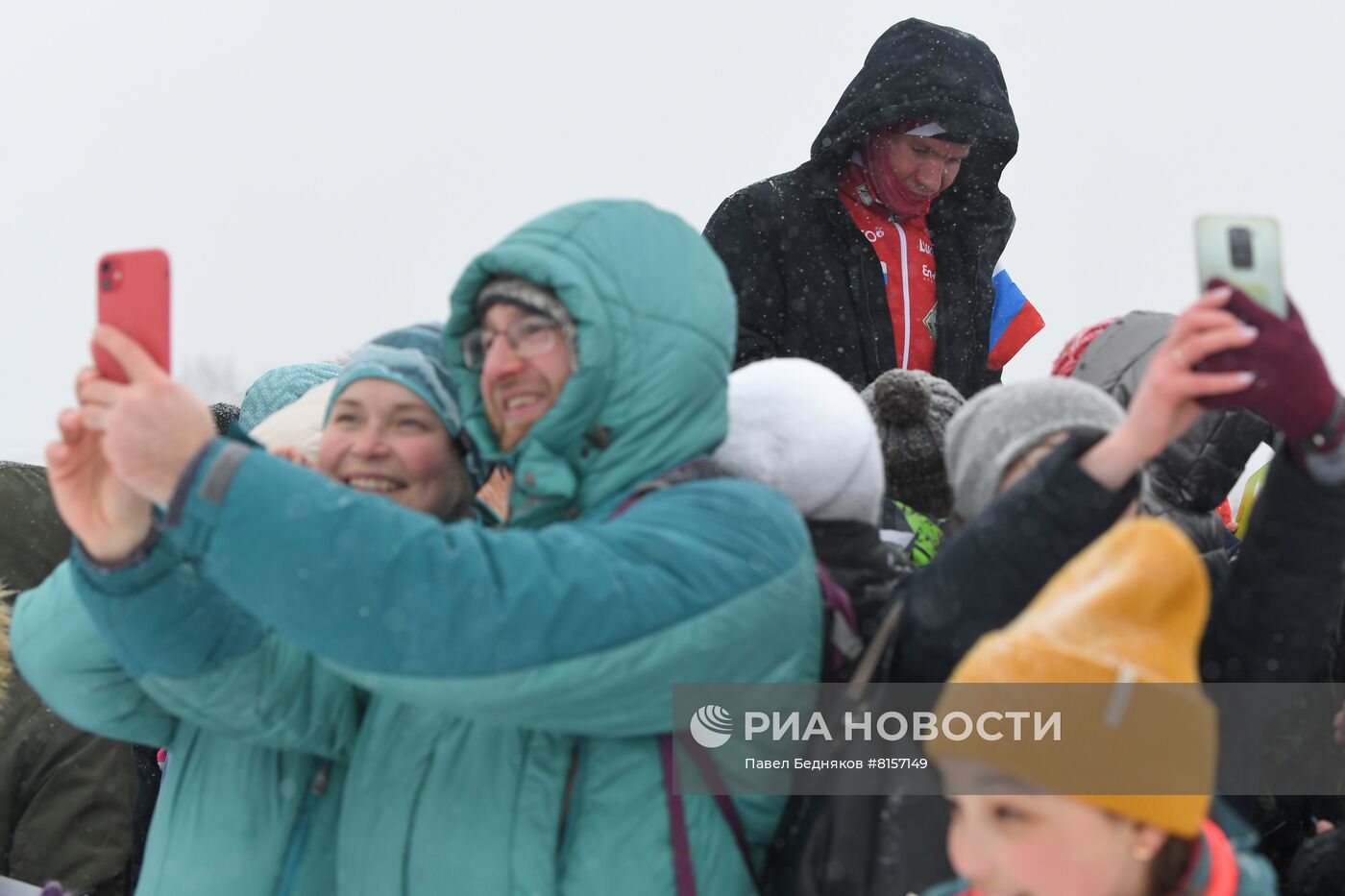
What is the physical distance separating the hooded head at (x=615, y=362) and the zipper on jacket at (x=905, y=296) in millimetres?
1676

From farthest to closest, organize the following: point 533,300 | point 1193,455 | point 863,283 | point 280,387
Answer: point 280,387, point 863,283, point 1193,455, point 533,300

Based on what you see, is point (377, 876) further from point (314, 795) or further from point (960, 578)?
point (960, 578)

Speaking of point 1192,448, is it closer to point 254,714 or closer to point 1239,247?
point 1239,247

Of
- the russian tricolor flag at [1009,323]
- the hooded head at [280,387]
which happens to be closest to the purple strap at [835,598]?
the russian tricolor flag at [1009,323]

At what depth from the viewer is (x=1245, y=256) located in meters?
1.81

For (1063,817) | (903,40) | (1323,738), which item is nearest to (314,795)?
(1063,817)

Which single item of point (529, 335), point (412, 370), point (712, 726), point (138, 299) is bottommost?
point (712, 726)

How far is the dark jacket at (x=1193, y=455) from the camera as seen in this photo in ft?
9.39

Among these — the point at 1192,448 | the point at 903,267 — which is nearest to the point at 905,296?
the point at 903,267

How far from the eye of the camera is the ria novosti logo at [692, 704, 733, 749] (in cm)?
201

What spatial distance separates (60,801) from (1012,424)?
293 cm

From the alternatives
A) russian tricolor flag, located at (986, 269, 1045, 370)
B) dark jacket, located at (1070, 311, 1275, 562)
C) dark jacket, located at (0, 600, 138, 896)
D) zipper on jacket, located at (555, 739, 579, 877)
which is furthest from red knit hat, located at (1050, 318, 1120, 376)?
dark jacket, located at (0, 600, 138, 896)

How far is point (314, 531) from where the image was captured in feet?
5.68

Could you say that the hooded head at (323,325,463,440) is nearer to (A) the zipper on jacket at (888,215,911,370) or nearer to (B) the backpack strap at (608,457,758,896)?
(B) the backpack strap at (608,457,758,896)
